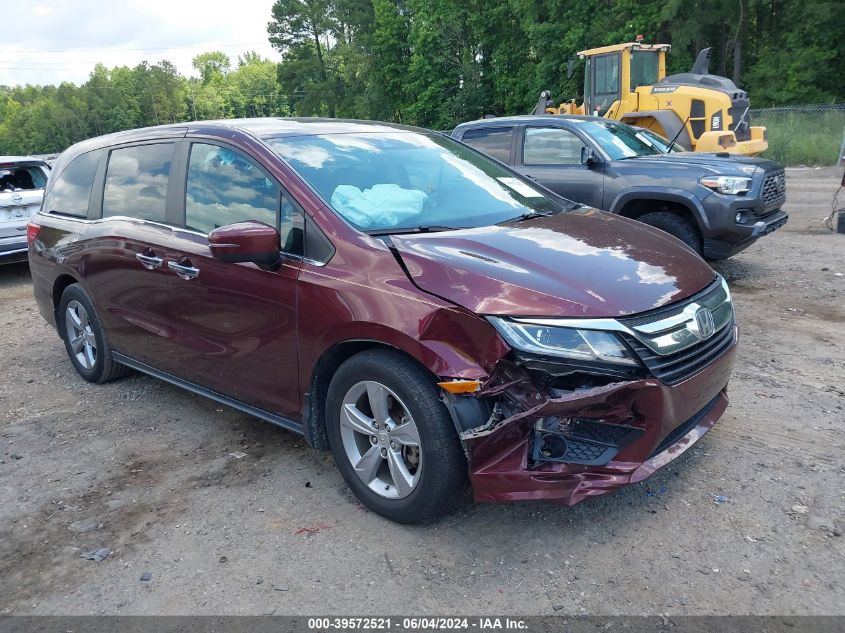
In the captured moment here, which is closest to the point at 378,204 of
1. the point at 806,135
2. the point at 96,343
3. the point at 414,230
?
the point at 414,230

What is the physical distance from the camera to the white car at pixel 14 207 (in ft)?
29.2

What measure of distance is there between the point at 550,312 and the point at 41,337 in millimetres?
5778

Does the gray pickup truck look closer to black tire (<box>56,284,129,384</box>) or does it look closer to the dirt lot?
the dirt lot

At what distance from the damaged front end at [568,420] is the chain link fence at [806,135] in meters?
18.5

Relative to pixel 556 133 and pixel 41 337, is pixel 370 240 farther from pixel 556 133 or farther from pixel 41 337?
pixel 556 133

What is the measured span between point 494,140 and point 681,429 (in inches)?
242

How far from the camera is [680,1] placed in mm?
28234

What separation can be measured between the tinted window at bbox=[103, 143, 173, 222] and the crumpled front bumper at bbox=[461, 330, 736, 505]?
8.31 ft

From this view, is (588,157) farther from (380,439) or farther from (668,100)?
(668,100)

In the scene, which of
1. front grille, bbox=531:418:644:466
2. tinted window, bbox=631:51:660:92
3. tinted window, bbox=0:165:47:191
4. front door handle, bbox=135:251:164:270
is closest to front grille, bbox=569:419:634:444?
front grille, bbox=531:418:644:466

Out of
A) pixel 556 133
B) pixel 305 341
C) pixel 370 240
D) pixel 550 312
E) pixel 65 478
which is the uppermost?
pixel 556 133

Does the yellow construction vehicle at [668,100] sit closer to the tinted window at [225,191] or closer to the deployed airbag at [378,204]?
the deployed airbag at [378,204]

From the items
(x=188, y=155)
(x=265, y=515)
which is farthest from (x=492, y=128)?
(x=265, y=515)

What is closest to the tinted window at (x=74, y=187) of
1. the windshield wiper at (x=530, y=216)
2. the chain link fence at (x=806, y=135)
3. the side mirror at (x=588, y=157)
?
the windshield wiper at (x=530, y=216)
